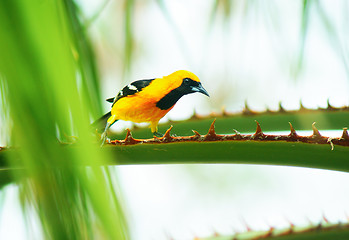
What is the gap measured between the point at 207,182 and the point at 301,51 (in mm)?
5158

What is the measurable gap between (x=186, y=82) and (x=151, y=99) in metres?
0.22

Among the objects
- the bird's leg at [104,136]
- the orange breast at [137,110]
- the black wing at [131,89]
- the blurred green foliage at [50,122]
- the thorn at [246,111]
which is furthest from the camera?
the black wing at [131,89]

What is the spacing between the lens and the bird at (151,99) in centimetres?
179

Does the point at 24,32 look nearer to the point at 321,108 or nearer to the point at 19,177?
the point at 19,177

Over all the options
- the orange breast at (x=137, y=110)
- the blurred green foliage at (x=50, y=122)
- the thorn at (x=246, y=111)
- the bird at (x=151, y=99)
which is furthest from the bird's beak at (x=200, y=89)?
the blurred green foliage at (x=50, y=122)

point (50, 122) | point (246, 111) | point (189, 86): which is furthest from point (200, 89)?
point (50, 122)

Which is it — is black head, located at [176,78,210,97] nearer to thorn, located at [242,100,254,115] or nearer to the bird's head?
the bird's head

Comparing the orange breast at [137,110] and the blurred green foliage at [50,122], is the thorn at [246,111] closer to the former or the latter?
the orange breast at [137,110]

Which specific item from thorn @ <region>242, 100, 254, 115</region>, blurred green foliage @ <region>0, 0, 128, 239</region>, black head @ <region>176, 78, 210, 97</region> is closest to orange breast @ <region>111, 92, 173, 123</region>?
black head @ <region>176, 78, 210, 97</region>

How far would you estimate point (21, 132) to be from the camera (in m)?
0.36

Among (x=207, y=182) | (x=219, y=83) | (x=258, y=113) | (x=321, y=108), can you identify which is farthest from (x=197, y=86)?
(x=207, y=182)

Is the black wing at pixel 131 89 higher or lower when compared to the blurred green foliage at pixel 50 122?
higher

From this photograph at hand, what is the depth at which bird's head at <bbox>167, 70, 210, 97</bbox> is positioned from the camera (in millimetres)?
1953

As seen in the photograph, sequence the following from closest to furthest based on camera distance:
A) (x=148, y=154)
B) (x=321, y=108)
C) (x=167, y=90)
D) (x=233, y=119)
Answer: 1. (x=148, y=154)
2. (x=321, y=108)
3. (x=233, y=119)
4. (x=167, y=90)
